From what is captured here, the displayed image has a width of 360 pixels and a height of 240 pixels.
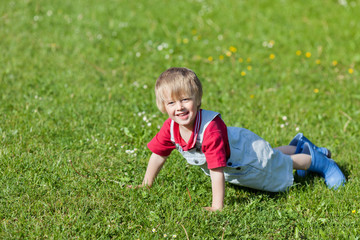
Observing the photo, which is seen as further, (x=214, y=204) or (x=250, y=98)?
(x=250, y=98)

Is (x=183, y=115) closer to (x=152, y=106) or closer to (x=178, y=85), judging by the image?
(x=178, y=85)

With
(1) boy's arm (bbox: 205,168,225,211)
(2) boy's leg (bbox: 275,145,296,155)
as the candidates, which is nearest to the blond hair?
(1) boy's arm (bbox: 205,168,225,211)

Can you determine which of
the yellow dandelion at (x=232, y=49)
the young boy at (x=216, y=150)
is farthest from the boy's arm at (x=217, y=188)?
the yellow dandelion at (x=232, y=49)

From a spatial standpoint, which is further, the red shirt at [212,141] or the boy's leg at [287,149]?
the boy's leg at [287,149]

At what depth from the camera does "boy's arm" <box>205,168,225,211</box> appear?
3447 millimetres

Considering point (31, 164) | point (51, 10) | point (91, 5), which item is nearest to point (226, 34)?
point (91, 5)

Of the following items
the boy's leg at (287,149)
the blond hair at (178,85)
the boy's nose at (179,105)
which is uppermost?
the blond hair at (178,85)

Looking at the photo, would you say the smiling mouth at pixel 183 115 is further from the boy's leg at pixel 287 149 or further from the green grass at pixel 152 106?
the boy's leg at pixel 287 149

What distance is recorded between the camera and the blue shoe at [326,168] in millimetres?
3975

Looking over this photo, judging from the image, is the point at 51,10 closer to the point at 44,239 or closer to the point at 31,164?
the point at 31,164

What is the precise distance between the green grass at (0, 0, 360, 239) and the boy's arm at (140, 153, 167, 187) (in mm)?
104

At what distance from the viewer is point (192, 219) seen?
344 cm

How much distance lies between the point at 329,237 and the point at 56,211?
2.07m

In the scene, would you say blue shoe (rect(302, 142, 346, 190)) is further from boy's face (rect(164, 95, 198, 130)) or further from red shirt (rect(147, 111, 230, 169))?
boy's face (rect(164, 95, 198, 130))
